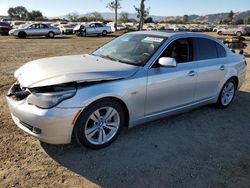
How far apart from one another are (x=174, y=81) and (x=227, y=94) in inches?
80.8

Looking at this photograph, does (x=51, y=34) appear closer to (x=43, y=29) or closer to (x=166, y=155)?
(x=43, y=29)

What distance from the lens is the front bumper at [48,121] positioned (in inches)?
137

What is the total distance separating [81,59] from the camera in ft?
15.7

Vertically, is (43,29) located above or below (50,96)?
below

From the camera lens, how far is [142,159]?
391cm

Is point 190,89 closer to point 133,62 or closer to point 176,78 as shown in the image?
point 176,78

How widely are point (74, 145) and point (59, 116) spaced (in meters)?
0.82

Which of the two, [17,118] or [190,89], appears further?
[190,89]

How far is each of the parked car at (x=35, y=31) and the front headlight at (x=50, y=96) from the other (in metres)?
25.3

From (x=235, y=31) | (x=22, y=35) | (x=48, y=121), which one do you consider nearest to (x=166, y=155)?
(x=48, y=121)

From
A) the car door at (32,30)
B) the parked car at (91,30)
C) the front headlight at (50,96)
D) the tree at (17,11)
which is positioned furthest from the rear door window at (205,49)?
the tree at (17,11)

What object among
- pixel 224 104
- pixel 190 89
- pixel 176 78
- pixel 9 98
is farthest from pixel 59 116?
pixel 224 104

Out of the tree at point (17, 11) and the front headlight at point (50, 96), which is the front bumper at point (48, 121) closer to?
the front headlight at point (50, 96)

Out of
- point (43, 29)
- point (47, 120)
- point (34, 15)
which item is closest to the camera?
point (47, 120)
